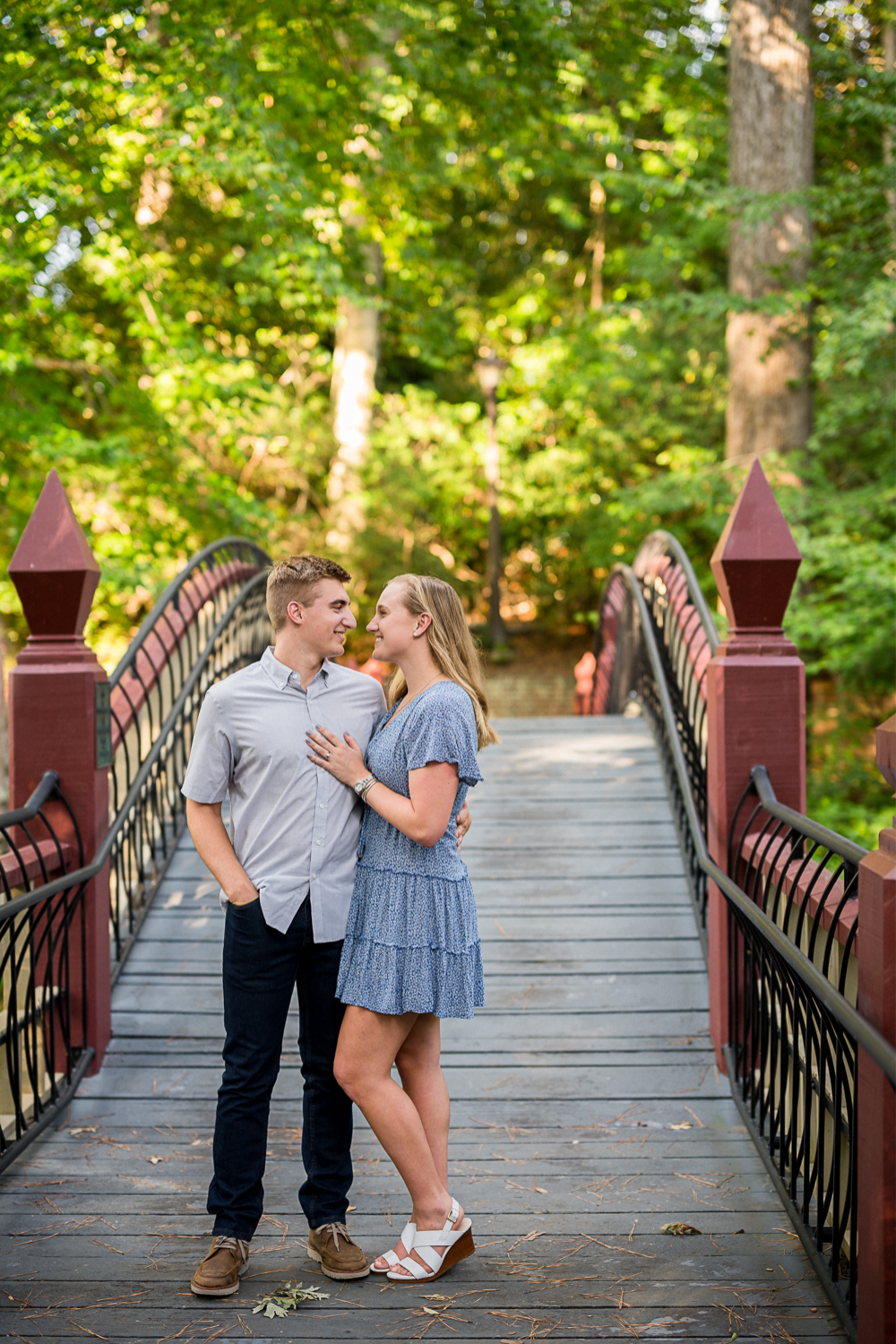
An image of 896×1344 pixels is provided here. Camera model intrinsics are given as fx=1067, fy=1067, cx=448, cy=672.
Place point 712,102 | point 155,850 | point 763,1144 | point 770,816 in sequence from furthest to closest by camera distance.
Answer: point 712,102 < point 155,850 < point 770,816 < point 763,1144

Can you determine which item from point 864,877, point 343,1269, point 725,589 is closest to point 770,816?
point 725,589

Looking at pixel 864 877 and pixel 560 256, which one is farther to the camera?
pixel 560 256

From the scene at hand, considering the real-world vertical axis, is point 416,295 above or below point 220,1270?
above

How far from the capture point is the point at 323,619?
112 inches

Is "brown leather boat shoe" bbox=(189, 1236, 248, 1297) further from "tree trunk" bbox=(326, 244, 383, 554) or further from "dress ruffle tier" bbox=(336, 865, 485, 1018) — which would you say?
"tree trunk" bbox=(326, 244, 383, 554)

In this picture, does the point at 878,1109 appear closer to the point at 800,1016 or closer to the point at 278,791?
the point at 800,1016

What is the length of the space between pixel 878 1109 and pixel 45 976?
9.26 feet

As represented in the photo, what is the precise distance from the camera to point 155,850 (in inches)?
225

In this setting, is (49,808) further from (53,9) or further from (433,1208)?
(53,9)

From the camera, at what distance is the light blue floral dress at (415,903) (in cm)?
267

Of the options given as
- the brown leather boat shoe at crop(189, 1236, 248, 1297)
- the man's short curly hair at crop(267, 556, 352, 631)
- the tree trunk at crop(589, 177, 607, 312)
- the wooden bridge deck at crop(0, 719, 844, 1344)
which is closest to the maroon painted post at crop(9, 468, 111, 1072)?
the wooden bridge deck at crop(0, 719, 844, 1344)

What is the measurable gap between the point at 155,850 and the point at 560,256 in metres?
17.9

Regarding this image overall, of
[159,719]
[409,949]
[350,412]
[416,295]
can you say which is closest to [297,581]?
[409,949]

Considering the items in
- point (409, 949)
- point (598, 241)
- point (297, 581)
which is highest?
point (598, 241)
